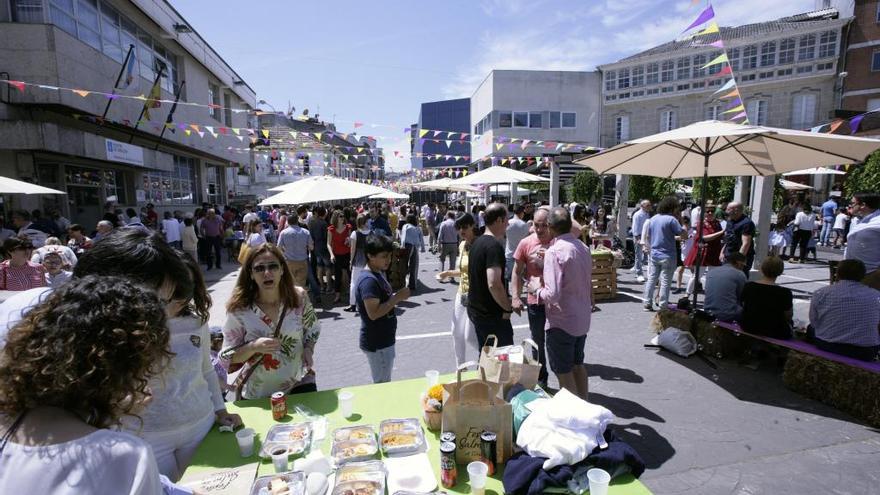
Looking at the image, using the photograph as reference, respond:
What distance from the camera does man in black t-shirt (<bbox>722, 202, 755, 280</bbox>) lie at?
7.08m

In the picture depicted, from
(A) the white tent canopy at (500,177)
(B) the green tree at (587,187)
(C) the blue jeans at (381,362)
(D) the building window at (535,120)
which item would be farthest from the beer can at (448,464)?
(D) the building window at (535,120)

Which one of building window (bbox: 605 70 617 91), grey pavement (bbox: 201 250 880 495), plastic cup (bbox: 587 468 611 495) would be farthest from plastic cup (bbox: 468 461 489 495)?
building window (bbox: 605 70 617 91)

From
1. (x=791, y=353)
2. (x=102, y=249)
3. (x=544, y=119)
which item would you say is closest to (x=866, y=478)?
(x=791, y=353)

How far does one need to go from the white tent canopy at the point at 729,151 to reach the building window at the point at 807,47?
33.9 m

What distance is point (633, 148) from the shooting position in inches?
211

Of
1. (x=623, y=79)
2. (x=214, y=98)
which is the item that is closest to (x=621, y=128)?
(x=623, y=79)

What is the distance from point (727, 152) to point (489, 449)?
245 inches

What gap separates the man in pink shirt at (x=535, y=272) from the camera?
438 cm

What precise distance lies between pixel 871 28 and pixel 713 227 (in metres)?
33.6

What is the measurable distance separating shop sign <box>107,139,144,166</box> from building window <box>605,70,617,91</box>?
32.3 meters

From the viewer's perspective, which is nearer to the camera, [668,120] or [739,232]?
[739,232]

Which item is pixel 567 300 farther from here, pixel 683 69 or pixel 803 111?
pixel 803 111

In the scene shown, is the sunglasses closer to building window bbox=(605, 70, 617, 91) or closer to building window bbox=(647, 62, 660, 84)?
building window bbox=(605, 70, 617, 91)

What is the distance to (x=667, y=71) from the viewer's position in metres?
33.6
